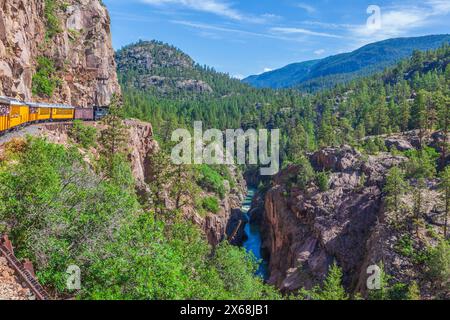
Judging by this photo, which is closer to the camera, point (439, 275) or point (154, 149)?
point (439, 275)

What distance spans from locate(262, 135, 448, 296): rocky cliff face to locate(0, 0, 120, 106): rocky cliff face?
122 feet

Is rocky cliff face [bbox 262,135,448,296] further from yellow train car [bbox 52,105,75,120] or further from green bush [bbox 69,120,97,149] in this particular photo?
yellow train car [bbox 52,105,75,120]

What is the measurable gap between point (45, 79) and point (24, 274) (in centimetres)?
4707

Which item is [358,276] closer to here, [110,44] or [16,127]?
[16,127]

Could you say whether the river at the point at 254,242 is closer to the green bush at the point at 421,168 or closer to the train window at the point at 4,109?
the green bush at the point at 421,168

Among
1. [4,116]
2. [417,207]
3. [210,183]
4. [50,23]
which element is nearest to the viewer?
[4,116]

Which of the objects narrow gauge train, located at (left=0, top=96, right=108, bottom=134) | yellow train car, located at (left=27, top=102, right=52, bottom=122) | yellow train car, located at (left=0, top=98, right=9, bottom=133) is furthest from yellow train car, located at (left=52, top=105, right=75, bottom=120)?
yellow train car, located at (left=0, top=98, right=9, bottom=133)

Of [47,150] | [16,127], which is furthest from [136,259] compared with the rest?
[16,127]

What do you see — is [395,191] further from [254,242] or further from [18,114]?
[18,114]

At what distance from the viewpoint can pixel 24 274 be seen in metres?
16.6

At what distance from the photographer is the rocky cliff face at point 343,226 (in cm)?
3931

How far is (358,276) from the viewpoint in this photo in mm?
41500

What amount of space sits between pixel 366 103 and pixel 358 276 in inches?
3165

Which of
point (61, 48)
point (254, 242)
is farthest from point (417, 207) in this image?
point (61, 48)
